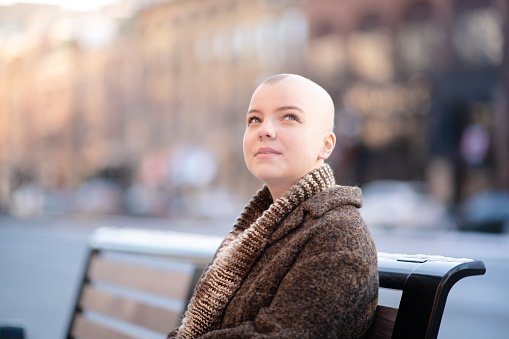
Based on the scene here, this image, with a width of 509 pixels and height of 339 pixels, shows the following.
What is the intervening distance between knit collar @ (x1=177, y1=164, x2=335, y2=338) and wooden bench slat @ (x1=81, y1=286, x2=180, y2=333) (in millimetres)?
1191

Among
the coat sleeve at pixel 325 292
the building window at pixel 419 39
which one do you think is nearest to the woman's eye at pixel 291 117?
the coat sleeve at pixel 325 292

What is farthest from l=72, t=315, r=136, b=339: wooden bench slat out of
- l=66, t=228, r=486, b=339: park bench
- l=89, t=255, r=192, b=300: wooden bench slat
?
l=89, t=255, r=192, b=300: wooden bench slat

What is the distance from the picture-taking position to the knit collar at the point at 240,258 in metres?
2.14

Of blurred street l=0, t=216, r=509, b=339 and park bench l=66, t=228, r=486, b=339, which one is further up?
blurred street l=0, t=216, r=509, b=339

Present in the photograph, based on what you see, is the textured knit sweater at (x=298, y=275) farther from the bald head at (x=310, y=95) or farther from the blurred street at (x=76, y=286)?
the blurred street at (x=76, y=286)

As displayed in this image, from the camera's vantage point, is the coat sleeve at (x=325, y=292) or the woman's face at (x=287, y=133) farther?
the woman's face at (x=287, y=133)

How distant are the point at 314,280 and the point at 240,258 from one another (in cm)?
30

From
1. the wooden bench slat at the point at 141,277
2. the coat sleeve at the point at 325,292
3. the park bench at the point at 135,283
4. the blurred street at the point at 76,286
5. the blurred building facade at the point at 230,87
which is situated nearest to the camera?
the coat sleeve at the point at 325,292

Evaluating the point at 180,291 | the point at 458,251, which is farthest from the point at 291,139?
the point at 458,251

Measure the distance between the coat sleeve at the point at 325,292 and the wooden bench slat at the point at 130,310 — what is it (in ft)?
4.90

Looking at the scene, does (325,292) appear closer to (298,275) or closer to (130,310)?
(298,275)

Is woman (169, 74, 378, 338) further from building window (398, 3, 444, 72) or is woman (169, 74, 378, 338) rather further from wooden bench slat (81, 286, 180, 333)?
building window (398, 3, 444, 72)

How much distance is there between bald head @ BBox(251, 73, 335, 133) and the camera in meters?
2.17

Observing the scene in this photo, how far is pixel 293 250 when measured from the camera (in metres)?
2.01
